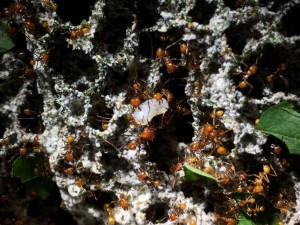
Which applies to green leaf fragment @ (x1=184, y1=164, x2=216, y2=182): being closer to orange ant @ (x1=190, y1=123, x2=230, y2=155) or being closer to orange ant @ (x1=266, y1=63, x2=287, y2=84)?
orange ant @ (x1=190, y1=123, x2=230, y2=155)

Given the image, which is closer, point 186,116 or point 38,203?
point 186,116

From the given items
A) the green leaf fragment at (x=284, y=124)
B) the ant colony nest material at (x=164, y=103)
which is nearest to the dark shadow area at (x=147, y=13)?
the ant colony nest material at (x=164, y=103)

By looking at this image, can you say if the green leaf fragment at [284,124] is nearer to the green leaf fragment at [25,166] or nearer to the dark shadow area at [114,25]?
the dark shadow area at [114,25]

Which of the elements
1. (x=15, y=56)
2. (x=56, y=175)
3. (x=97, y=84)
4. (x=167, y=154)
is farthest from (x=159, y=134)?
(x=15, y=56)

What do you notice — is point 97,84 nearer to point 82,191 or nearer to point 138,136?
point 138,136

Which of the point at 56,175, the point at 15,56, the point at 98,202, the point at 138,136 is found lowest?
the point at 98,202

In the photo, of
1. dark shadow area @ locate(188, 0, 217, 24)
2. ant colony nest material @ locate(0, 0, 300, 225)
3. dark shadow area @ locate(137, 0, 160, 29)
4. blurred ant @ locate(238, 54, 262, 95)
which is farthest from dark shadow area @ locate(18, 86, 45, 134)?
blurred ant @ locate(238, 54, 262, 95)
